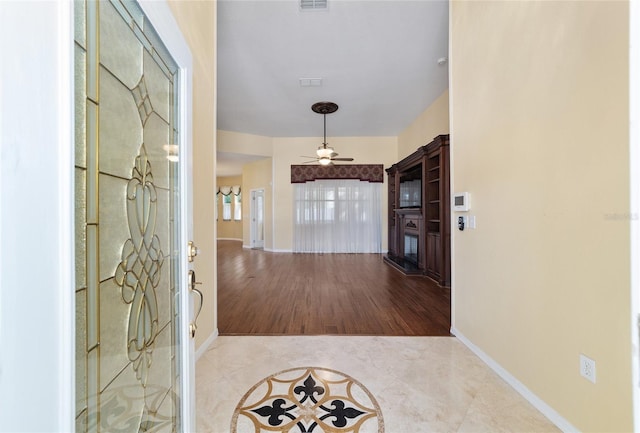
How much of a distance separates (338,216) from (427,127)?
125 inches

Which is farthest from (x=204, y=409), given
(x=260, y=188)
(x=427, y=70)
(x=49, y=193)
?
(x=260, y=188)

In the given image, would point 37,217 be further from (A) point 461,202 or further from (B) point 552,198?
(A) point 461,202

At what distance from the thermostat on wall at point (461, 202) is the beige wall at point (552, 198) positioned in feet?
0.17

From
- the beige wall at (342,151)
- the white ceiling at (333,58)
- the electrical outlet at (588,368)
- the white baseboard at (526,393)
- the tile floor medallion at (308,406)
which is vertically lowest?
the tile floor medallion at (308,406)

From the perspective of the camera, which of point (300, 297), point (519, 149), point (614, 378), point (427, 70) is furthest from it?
point (427, 70)

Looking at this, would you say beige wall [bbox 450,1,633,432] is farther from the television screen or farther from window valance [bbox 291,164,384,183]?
window valance [bbox 291,164,384,183]

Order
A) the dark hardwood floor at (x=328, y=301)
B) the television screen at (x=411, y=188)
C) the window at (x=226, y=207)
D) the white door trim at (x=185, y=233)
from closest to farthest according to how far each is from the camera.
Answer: the white door trim at (x=185, y=233) < the dark hardwood floor at (x=328, y=301) < the television screen at (x=411, y=188) < the window at (x=226, y=207)

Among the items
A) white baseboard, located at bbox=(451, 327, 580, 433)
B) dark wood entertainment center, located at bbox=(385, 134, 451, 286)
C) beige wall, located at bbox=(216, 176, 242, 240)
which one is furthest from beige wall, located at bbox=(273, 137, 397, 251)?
white baseboard, located at bbox=(451, 327, 580, 433)

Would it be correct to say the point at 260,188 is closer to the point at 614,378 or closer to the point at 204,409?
the point at 204,409

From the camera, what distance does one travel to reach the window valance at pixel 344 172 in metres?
7.03

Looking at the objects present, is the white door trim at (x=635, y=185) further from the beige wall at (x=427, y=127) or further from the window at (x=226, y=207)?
the window at (x=226, y=207)

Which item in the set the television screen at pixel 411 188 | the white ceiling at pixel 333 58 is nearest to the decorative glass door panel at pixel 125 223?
the white ceiling at pixel 333 58

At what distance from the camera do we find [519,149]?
1.66m

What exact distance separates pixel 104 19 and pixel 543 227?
85.4 inches
